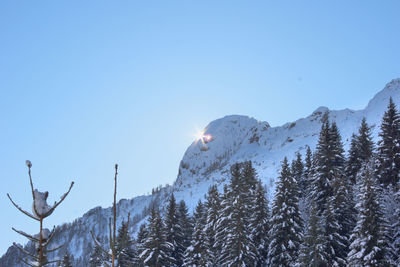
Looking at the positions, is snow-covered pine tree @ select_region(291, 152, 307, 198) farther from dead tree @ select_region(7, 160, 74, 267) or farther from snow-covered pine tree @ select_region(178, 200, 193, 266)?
dead tree @ select_region(7, 160, 74, 267)

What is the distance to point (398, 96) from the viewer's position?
104 metres

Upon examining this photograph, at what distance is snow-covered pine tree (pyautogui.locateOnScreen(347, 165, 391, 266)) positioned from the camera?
23000mm

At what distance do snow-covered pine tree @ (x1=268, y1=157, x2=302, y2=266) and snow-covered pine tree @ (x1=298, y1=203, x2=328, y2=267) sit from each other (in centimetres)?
220

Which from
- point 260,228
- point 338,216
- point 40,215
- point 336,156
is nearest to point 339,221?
point 338,216

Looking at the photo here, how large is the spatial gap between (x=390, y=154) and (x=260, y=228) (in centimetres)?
1512

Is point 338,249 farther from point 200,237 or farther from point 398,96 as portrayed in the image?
point 398,96

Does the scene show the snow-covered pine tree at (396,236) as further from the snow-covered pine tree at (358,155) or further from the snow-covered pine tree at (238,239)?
the snow-covered pine tree at (358,155)

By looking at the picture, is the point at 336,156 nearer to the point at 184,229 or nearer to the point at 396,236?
the point at 396,236

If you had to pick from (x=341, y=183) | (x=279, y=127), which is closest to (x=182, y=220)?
(x=341, y=183)

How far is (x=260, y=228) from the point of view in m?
33.8

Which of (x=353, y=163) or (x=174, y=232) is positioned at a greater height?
(x=353, y=163)

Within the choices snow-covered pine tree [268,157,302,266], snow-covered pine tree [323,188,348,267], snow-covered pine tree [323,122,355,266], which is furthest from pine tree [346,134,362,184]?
snow-covered pine tree [323,188,348,267]

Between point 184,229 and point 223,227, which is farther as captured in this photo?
point 184,229

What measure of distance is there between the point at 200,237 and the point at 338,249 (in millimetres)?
12286
